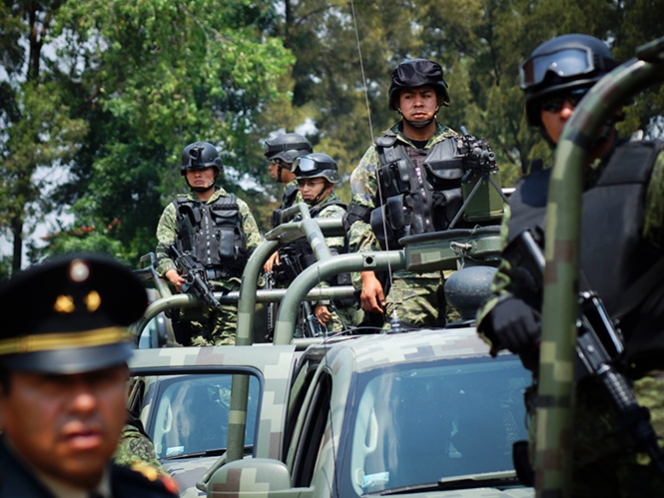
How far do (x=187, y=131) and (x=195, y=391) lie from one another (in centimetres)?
1873

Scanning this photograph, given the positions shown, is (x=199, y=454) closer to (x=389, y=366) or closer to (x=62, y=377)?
(x=389, y=366)

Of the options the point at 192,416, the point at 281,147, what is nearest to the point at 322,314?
the point at 192,416

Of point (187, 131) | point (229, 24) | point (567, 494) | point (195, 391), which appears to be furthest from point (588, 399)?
point (229, 24)

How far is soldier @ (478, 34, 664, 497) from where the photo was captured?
2.95 meters

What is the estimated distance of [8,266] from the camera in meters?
26.2

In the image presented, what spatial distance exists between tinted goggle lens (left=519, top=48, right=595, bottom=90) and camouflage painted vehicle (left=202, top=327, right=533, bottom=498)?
4.43 feet

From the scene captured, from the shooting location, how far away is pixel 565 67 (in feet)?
10.1

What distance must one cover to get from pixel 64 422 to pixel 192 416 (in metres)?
5.13

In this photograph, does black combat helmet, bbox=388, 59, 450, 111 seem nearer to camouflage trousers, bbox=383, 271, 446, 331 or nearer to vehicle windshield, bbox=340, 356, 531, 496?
camouflage trousers, bbox=383, 271, 446, 331

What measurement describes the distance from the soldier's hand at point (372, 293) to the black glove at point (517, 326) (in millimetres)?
3434

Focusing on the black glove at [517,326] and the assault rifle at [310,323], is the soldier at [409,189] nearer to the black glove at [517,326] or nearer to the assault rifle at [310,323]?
the assault rifle at [310,323]

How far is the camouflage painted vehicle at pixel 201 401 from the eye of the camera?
15.9ft

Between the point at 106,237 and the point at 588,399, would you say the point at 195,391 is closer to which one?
the point at 588,399

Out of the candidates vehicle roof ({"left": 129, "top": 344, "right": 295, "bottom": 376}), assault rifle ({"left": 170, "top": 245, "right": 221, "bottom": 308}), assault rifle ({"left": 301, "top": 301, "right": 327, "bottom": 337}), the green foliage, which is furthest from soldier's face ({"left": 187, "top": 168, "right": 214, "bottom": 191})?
the green foliage
